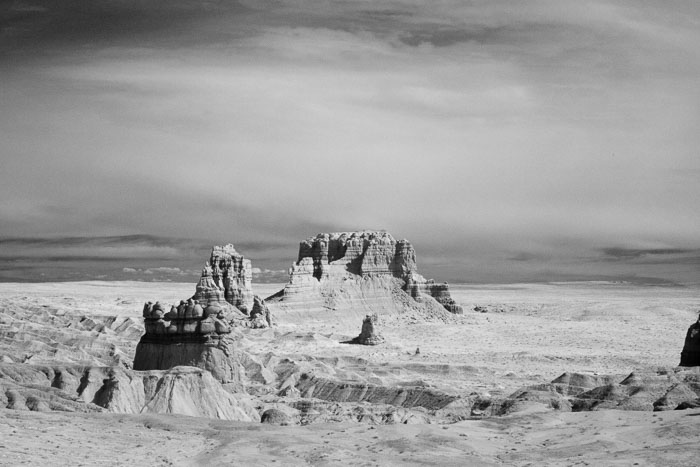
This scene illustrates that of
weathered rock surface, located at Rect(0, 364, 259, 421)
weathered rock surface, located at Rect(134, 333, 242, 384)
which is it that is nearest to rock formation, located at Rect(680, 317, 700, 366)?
weathered rock surface, located at Rect(134, 333, 242, 384)

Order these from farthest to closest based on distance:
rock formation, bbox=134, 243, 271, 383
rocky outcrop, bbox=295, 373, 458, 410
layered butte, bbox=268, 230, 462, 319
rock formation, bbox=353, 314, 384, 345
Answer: layered butte, bbox=268, 230, 462, 319 → rock formation, bbox=353, 314, 384, 345 → rocky outcrop, bbox=295, 373, 458, 410 → rock formation, bbox=134, 243, 271, 383

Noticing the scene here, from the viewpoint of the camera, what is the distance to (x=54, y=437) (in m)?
26.6

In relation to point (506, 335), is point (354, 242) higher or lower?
higher

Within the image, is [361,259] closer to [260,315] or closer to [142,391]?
[260,315]

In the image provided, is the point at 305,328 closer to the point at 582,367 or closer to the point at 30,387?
the point at 582,367

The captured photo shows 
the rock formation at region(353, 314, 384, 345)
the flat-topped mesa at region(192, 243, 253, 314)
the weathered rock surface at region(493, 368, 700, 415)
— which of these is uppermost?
the flat-topped mesa at region(192, 243, 253, 314)

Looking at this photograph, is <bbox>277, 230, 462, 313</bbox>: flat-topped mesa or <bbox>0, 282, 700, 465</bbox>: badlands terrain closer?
<bbox>0, 282, 700, 465</bbox>: badlands terrain

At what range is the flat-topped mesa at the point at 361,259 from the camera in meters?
112

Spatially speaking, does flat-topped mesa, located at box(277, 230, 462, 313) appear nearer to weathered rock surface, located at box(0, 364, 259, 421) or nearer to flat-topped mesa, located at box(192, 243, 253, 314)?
flat-topped mesa, located at box(192, 243, 253, 314)

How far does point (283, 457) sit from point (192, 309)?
23.8m

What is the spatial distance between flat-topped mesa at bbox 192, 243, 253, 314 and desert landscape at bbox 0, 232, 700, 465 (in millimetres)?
234

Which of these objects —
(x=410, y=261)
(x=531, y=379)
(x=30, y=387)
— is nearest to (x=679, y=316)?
(x=410, y=261)

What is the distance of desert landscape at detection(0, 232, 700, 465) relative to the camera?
26422 millimetres

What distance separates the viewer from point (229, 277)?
9981 cm
